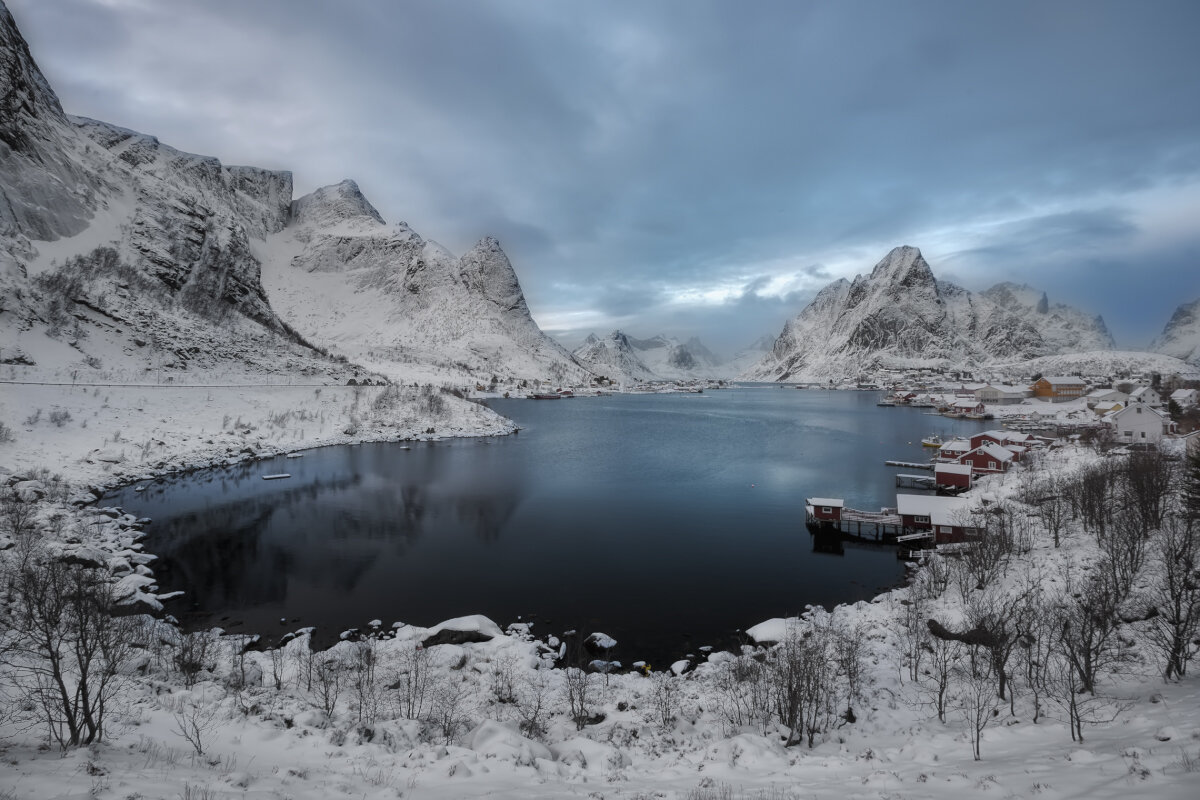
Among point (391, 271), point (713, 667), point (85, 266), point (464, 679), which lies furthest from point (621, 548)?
point (391, 271)

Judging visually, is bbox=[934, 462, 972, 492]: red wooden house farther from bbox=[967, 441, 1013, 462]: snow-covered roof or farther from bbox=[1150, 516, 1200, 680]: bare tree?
bbox=[1150, 516, 1200, 680]: bare tree

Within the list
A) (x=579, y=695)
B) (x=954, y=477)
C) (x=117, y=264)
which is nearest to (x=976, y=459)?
(x=954, y=477)

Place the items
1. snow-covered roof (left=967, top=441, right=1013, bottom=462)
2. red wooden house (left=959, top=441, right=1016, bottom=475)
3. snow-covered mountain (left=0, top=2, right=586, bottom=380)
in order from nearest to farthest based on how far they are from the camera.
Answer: red wooden house (left=959, top=441, right=1016, bottom=475), snow-covered roof (left=967, top=441, right=1013, bottom=462), snow-covered mountain (left=0, top=2, right=586, bottom=380)

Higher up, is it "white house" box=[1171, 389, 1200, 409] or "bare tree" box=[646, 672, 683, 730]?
"white house" box=[1171, 389, 1200, 409]

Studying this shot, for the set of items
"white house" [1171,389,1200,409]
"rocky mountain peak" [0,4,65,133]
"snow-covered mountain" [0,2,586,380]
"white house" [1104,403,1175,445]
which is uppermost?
"rocky mountain peak" [0,4,65,133]

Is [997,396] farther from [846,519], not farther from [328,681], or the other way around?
[328,681]

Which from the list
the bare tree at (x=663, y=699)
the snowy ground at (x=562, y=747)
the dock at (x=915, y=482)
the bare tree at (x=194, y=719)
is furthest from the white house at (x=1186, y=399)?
the bare tree at (x=194, y=719)

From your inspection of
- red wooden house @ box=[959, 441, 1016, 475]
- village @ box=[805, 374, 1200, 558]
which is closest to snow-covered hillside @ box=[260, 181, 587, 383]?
village @ box=[805, 374, 1200, 558]
